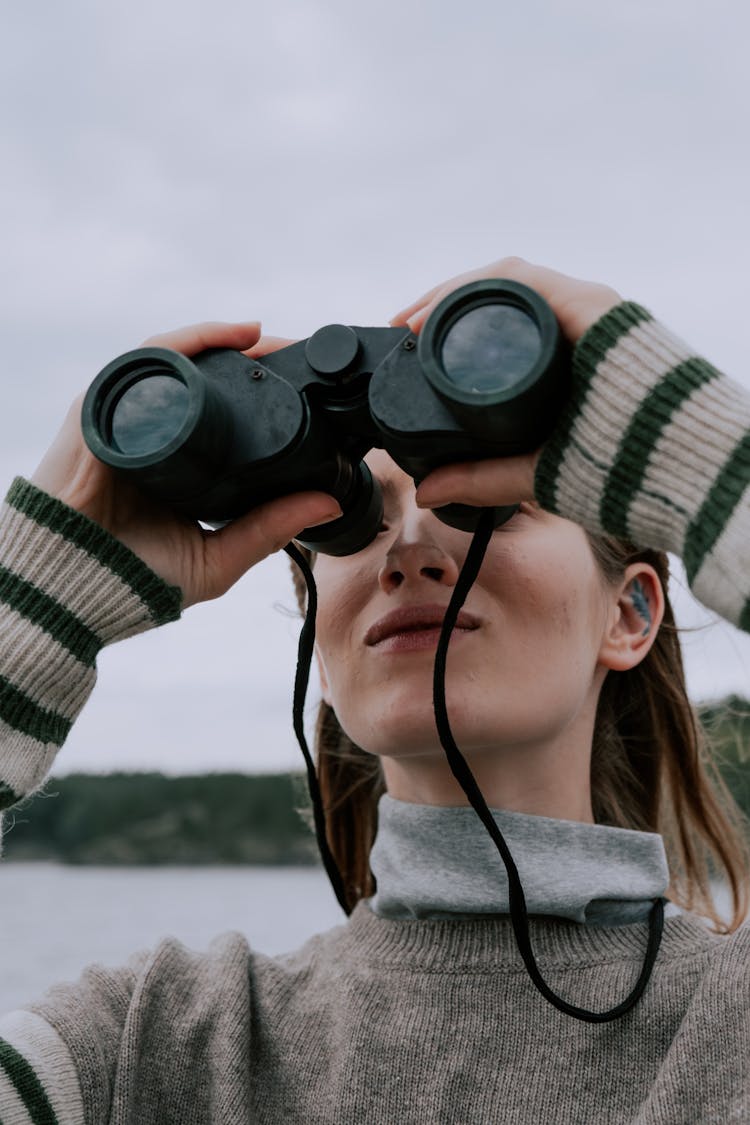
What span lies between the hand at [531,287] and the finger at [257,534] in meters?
0.13

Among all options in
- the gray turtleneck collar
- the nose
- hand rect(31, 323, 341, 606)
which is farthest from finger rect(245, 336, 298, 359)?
the gray turtleneck collar

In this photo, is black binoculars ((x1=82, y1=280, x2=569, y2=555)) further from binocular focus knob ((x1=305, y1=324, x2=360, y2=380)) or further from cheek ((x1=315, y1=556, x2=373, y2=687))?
cheek ((x1=315, y1=556, x2=373, y2=687))

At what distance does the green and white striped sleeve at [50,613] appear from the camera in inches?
45.9

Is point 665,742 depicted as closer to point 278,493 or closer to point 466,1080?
point 466,1080

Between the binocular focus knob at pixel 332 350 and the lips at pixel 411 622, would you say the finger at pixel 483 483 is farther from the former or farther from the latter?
the lips at pixel 411 622

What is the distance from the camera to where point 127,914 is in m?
6.82

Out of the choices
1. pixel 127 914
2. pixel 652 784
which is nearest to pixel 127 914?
pixel 127 914

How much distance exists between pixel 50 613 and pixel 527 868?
0.59 meters

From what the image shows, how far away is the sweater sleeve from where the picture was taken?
3.21ft

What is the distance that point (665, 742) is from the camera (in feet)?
5.91

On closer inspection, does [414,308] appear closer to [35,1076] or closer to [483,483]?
[483,483]

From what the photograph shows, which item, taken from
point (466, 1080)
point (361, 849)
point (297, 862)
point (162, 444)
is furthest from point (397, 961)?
point (297, 862)

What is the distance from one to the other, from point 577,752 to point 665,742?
13.2 inches

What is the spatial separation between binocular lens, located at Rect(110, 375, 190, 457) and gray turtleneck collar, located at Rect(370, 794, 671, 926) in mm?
584
